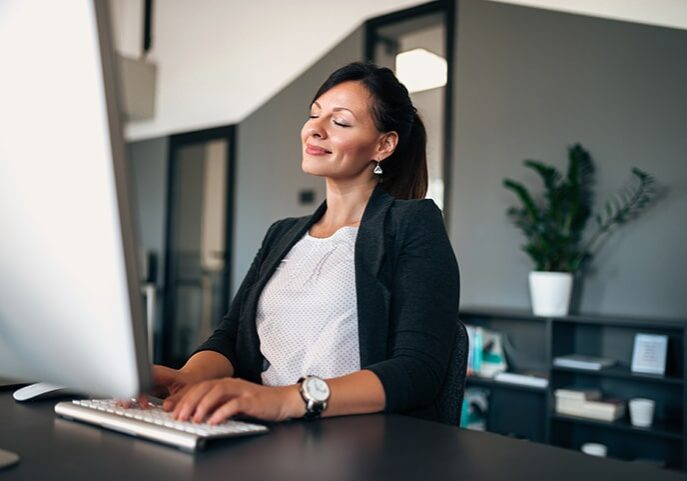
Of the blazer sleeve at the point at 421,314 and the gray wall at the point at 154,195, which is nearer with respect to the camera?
the blazer sleeve at the point at 421,314

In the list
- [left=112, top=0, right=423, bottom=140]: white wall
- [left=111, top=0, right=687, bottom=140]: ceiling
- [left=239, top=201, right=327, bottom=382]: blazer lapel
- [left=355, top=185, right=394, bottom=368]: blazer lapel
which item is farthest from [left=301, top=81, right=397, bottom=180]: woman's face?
[left=112, top=0, right=423, bottom=140]: white wall

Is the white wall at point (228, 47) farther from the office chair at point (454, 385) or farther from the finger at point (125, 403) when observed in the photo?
the finger at point (125, 403)

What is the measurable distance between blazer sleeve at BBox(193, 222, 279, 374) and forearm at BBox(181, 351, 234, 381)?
0.03m

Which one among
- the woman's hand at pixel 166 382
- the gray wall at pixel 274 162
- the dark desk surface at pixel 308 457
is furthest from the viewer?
the gray wall at pixel 274 162

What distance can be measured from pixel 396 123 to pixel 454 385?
68 cm

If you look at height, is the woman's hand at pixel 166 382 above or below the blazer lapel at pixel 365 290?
below

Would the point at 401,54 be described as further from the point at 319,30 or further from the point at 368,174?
the point at 368,174

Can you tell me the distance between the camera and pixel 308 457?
0.75 meters

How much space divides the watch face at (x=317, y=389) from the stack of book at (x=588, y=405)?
2.65 meters

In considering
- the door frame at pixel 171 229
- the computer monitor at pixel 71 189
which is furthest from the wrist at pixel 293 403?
the door frame at pixel 171 229

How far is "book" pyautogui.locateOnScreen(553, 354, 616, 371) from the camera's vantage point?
10.8ft

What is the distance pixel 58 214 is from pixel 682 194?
134 inches

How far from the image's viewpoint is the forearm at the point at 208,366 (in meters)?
1.32

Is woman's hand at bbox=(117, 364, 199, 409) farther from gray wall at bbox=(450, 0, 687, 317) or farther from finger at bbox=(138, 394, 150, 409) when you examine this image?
gray wall at bbox=(450, 0, 687, 317)
